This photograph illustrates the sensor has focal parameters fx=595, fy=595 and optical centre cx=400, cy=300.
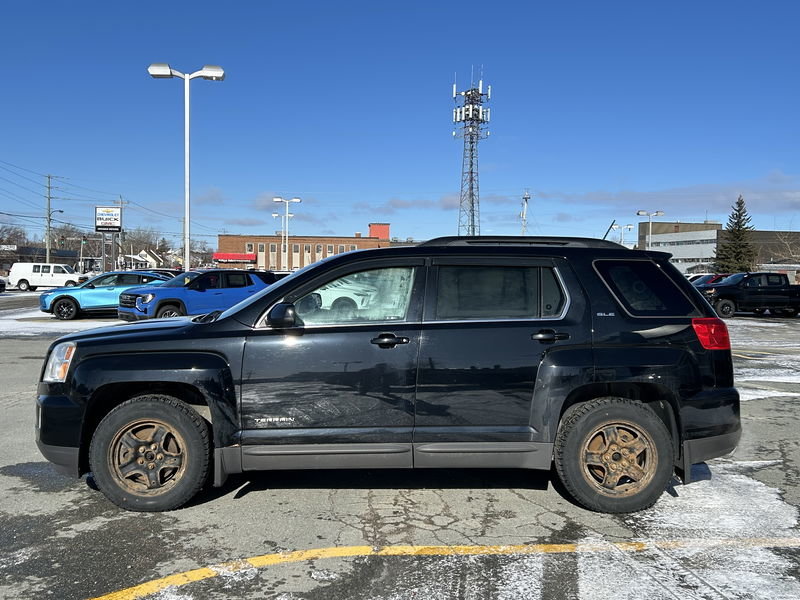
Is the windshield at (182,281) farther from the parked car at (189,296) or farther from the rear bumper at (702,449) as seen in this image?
the rear bumper at (702,449)

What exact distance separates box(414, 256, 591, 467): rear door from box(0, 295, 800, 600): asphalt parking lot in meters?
0.48

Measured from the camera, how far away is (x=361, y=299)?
417 cm

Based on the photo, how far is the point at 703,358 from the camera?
4125 millimetres

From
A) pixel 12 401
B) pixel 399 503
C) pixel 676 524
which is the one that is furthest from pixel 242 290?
pixel 676 524

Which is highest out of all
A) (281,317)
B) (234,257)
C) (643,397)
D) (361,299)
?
(234,257)

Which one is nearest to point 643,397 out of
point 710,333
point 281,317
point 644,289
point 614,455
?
point 614,455

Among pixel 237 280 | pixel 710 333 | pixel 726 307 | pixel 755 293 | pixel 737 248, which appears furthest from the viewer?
pixel 737 248

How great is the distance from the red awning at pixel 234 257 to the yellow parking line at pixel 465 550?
9279 centimetres

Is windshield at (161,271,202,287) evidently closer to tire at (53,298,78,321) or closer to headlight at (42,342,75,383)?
tire at (53,298,78,321)

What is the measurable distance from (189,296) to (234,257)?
81.1 metres

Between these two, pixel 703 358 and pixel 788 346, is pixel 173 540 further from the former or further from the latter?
pixel 788 346

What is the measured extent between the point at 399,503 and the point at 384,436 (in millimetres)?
653

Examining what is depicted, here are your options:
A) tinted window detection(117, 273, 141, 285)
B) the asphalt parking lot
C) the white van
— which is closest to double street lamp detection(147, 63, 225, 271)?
tinted window detection(117, 273, 141, 285)

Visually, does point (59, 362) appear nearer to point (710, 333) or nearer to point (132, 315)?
point (710, 333)
